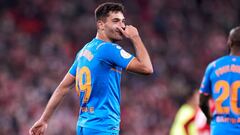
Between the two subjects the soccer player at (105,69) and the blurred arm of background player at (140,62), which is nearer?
the blurred arm of background player at (140,62)

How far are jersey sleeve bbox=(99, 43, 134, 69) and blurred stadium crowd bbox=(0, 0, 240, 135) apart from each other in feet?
24.1

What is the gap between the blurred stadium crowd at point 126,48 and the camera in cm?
1482

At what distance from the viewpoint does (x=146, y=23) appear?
1938 cm

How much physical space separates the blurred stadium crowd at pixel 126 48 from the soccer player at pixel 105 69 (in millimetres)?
7141

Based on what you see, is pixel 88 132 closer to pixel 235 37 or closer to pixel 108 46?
pixel 108 46

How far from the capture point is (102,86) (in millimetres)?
6660

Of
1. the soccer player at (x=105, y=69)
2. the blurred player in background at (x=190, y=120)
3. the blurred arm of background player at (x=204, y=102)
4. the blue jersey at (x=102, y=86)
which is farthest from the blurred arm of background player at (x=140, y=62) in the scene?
the blurred player in background at (x=190, y=120)

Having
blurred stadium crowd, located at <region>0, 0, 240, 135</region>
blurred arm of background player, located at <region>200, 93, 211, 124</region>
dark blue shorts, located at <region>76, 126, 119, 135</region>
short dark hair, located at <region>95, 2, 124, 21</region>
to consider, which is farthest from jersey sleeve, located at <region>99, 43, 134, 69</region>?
blurred stadium crowd, located at <region>0, 0, 240, 135</region>

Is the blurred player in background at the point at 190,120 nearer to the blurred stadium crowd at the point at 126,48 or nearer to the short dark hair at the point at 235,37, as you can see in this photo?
the short dark hair at the point at 235,37

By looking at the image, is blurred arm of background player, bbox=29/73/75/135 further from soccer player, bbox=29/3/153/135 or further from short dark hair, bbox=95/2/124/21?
short dark hair, bbox=95/2/124/21

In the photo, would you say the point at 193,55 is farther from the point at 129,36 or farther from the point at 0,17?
the point at 129,36

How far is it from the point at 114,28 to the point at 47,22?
11593mm

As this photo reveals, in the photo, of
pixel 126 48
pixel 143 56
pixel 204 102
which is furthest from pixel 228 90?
pixel 126 48

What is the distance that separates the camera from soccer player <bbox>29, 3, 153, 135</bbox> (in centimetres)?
659
